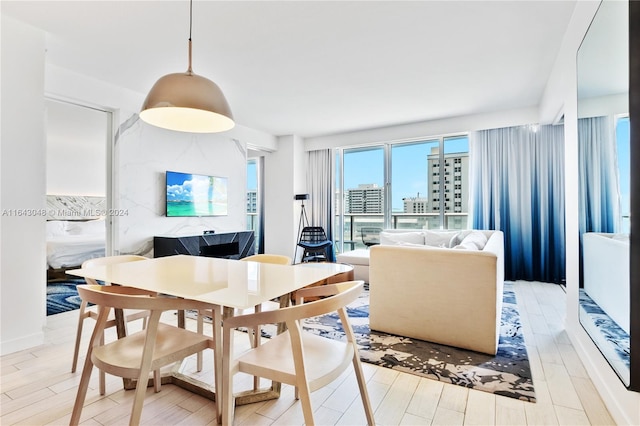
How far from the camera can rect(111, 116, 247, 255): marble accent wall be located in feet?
13.0

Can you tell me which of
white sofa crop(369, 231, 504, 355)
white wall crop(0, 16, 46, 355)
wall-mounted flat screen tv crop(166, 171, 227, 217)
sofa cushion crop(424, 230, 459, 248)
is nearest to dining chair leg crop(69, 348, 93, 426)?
white wall crop(0, 16, 46, 355)

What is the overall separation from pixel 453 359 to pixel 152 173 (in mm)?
4076

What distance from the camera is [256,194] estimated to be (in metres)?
7.49

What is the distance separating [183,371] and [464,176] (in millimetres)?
5050

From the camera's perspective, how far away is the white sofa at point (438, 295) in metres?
2.29

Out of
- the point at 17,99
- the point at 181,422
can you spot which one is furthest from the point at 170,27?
the point at 181,422

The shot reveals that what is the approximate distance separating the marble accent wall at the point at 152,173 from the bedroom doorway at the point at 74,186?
0.35 meters

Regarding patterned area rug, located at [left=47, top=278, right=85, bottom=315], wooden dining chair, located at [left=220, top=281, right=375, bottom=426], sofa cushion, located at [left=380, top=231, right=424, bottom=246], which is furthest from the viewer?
sofa cushion, located at [left=380, top=231, right=424, bottom=246]

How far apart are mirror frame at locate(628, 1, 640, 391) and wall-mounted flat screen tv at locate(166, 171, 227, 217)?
460cm

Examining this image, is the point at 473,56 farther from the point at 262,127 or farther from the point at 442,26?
the point at 262,127

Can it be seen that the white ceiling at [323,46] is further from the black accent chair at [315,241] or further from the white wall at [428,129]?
the black accent chair at [315,241]

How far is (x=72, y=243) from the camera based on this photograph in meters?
4.64

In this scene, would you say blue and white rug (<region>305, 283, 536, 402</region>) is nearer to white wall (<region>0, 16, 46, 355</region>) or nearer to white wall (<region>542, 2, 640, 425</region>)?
white wall (<region>542, 2, 640, 425</region>)

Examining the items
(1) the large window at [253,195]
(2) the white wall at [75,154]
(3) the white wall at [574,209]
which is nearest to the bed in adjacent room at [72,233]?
(2) the white wall at [75,154]
